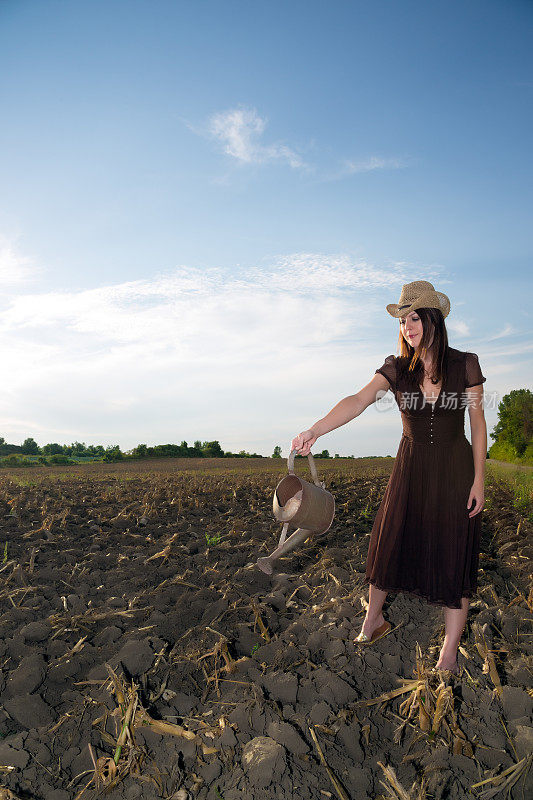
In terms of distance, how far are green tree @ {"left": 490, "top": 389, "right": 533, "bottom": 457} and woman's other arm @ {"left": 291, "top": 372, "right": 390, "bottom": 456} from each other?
39893 mm

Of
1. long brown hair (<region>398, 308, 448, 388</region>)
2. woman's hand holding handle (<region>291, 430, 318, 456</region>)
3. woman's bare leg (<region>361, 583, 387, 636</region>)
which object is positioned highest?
long brown hair (<region>398, 308, 448, 388</region>)

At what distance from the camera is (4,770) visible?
2648 millimetres

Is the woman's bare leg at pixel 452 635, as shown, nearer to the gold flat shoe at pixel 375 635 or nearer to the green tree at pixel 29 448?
the gold flat shoe at pixel 375 635

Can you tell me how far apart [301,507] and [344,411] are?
609mm

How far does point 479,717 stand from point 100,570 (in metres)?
3.29

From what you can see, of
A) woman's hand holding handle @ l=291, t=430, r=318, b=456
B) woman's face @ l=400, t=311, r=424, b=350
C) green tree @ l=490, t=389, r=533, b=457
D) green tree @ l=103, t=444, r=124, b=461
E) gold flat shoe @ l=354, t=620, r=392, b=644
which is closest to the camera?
woman's hand holding handle @ l=291, t=430, r=318, b=456

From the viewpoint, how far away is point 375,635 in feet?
11.2

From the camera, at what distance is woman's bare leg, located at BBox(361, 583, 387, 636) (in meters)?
3.38

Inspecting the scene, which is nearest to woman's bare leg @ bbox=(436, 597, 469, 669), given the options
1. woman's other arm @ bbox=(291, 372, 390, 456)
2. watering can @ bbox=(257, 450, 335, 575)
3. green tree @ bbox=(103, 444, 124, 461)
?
watering can @ bbox=(257, 450, 335, 575)

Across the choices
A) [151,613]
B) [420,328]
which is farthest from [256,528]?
[420,328]

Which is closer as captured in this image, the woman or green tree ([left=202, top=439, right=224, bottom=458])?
the woman

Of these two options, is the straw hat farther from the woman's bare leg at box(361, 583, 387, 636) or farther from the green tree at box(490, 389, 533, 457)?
the green tree at box(490, 389, 533, 457)

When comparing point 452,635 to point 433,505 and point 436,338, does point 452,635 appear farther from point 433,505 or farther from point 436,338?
point 436,338

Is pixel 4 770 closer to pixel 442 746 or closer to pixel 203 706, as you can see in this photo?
pixel 203 706
